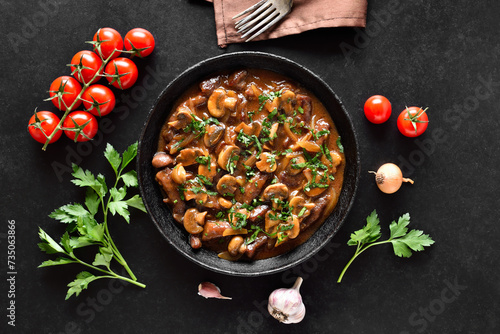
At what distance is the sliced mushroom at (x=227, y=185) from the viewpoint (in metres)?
3.59

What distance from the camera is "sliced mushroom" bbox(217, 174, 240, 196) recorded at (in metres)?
3.59

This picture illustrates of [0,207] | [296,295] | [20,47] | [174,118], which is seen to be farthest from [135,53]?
[296,295]

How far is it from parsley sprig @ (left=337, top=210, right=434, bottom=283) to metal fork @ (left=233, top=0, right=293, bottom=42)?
1.78m

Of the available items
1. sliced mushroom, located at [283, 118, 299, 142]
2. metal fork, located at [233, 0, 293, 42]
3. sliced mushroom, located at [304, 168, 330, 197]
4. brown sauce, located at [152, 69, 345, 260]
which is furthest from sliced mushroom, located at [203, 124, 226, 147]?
metal fork, located at [233, 0, 293, 42]

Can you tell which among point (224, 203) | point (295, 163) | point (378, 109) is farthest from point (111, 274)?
point (378, 109)

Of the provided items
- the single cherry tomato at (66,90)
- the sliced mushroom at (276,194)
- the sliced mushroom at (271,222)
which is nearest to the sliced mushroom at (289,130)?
the sliced mushroom at (276,194)

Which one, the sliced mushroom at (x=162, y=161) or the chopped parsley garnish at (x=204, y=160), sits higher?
the sliced mushroom at (x=162, y=161)

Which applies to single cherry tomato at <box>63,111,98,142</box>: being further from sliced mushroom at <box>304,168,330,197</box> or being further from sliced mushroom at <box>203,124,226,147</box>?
sliced mushroom at <box>304,168,330,197</box>

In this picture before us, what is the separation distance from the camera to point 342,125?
12.1ft

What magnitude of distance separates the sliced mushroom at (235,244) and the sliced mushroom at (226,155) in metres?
0.55

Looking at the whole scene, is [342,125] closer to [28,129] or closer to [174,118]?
[174,118]

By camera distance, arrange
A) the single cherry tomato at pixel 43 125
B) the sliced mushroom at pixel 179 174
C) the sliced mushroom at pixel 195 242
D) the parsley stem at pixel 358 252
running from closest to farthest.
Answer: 1. the sliced mushroom at pixel 179 174
2. the sliced mushroom at pixel 195 242
3. the single cherry tomato at pixel 43 125
4. the parsley stem at pixel 358 252

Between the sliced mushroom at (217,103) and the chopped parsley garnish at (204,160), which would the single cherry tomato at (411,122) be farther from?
the chopped parsley garnish at (204,160)

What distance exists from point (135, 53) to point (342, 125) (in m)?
1.76
